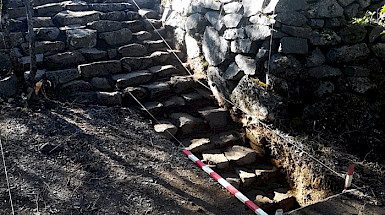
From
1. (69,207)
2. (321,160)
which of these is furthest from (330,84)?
(69,207)

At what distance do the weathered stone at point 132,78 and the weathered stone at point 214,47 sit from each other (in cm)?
109

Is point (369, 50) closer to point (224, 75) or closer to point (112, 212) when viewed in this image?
point (224, 75)

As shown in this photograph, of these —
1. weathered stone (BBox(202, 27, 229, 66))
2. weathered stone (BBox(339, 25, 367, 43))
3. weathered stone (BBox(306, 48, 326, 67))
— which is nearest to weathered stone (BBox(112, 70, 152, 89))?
weathered stone (BBox(202, 27, 229, 66))

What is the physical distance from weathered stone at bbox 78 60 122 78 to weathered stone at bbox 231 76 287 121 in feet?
7.09

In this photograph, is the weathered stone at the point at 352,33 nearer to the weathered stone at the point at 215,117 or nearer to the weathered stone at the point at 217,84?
the weathered stone at the point at 217,84

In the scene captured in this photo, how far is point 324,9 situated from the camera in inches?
182

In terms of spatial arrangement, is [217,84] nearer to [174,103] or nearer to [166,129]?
[174,103]

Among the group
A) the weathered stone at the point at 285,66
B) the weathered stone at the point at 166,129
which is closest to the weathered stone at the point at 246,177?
the weathered stone at the point at 166,129

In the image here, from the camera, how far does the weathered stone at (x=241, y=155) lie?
15.3 feet

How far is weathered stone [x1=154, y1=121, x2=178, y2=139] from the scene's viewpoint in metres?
4.93

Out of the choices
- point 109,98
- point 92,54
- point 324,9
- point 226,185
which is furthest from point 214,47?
point 226,185

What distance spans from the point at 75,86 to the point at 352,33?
4336mm

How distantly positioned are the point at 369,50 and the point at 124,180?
3909 millimetres

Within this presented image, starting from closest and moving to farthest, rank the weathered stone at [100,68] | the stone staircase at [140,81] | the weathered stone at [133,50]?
the stone staircase at [140,81] → the weathered stone at [100,68] → the weathered stone at [133,50]
